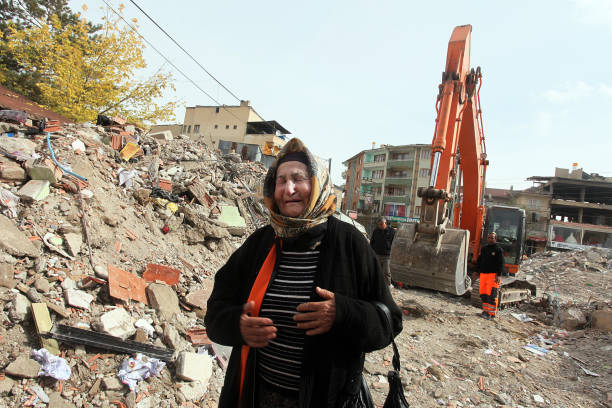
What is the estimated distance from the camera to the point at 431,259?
4805 mm

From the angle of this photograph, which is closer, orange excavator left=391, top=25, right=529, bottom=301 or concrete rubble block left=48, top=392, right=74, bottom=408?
concrete rubble block left=48, top=392, right=74, bottom=408

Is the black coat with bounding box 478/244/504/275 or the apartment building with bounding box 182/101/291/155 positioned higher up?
the apartment building with bounding box 182/101/291/155

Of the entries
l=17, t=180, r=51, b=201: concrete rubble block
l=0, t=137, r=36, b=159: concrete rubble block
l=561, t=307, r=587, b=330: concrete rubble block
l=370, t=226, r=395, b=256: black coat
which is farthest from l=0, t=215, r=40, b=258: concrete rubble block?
l=561, t=307, r=587, b=330: concrete rubble block

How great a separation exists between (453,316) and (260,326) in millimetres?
6485

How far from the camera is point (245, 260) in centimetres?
157

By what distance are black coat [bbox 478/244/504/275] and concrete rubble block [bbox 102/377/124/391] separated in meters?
7.08

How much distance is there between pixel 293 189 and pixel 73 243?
4089 millimetres

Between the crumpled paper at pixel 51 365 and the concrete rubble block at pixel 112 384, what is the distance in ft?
1.00

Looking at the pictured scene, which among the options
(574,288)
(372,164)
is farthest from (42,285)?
(372,164)

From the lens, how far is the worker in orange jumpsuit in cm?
698

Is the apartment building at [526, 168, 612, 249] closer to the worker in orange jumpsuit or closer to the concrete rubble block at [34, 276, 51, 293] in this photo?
the worker in orange jumpsuit

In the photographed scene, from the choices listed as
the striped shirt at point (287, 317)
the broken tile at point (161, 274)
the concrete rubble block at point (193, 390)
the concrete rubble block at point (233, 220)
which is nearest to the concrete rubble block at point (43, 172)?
the broken tile at point (161, 274)

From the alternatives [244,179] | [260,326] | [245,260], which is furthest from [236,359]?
[244,179]

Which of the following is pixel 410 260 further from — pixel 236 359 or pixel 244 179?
pixel 244 179
